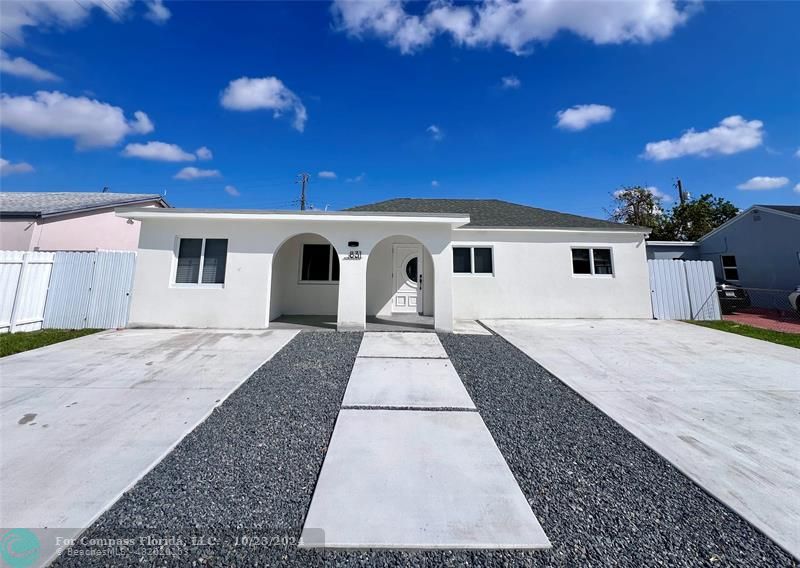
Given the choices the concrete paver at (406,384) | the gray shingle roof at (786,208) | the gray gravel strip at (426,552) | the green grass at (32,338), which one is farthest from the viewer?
the gray shingle roof at (786,208)

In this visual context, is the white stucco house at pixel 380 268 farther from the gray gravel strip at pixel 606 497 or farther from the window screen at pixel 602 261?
the gray gravel strip at pixel 606 497

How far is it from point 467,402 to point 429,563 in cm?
219

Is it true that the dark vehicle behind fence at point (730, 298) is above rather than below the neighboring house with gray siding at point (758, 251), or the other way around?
below

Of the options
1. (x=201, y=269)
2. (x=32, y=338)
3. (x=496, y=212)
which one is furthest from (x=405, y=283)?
(x=32, y=338)

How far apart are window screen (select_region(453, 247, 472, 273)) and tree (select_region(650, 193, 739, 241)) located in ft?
73.4

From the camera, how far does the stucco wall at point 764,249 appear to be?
40.2 feet

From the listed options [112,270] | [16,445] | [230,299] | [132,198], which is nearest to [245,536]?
[16,445]

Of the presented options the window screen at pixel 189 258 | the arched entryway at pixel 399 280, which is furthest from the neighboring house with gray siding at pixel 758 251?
the window screen at pixel 189 258

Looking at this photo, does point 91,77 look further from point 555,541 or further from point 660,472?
point 660,472

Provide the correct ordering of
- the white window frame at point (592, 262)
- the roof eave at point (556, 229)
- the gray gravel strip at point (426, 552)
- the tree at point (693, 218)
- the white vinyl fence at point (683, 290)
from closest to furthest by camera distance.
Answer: the gray gravel strip at point (426, 552) < the white vinyl fence at point (683, 290) < the roof eave at point (556, 229) < the white window frame at point (592, 262) < the tree at point (693, 218)

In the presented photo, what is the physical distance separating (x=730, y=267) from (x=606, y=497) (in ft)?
64.8

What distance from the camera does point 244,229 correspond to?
307 inches

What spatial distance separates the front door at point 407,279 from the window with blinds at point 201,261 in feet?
17.1

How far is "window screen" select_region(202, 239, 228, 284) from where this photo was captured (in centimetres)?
784
